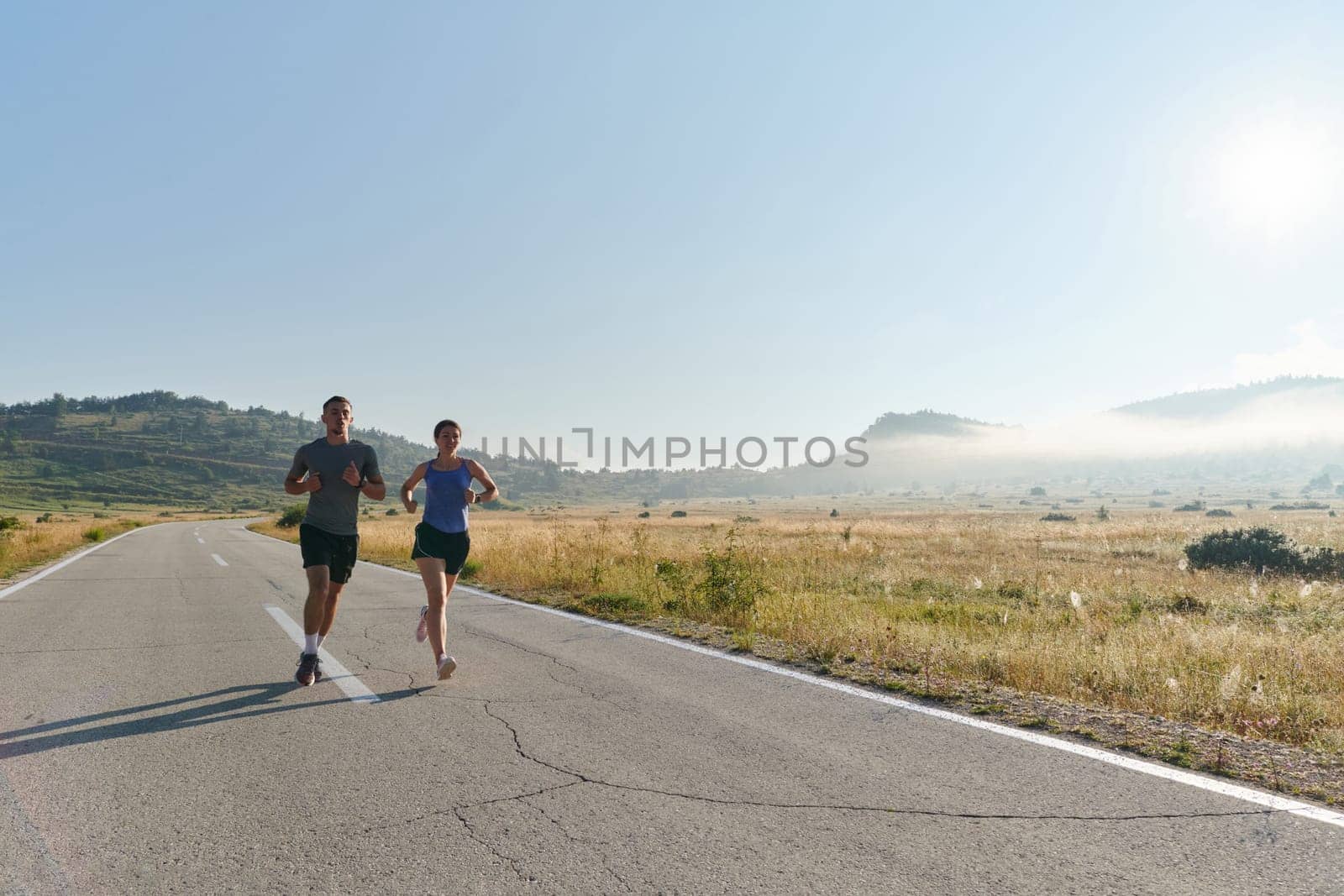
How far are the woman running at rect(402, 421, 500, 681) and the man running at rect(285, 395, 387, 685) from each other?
0.47 meters

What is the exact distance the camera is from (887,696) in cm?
566

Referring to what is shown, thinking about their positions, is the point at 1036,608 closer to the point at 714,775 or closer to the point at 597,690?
the point at 597,690

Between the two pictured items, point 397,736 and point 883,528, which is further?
point 883,528

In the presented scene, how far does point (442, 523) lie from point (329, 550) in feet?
3.30

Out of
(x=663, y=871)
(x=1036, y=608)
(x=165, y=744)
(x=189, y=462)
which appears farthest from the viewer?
(x=189, y=462)

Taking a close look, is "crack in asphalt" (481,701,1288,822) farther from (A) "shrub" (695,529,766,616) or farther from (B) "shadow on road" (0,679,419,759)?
(A) "shrub" (695,529,766,616)

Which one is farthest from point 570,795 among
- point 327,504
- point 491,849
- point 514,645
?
point 514,645

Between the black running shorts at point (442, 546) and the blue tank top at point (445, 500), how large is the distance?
5cm

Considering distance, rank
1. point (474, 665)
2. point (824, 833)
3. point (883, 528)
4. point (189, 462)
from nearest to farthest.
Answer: point (824, 833) → point (474, 665) → point (883, 528) → point (189, 462)

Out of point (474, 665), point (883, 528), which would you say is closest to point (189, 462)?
point (883, 528)

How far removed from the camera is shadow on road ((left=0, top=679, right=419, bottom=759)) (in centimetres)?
449

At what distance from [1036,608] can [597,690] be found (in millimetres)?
8404

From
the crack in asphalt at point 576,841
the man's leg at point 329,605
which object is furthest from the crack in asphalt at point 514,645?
the crack in asphalt at point 576,841

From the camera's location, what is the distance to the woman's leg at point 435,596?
6.09 meters
